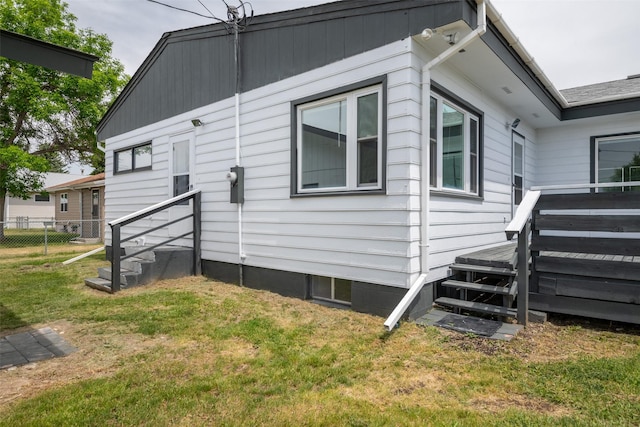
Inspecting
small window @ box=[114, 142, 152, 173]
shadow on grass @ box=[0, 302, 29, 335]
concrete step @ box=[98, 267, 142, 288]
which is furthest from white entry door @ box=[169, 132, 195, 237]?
shadow on grass @ box=[0, 302, 29, 335]

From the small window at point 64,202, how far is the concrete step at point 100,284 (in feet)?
65.2

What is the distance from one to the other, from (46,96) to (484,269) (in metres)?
17.2

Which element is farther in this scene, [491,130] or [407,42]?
[491,130]

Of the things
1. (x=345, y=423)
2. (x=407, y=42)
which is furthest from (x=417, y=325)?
(x=407, y=42)

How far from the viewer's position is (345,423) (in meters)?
2.25

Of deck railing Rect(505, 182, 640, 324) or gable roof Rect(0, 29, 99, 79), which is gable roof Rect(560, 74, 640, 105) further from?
gable roof Rect(0, 29, 99, 79)

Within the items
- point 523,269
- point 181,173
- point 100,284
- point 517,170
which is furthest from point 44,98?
point 523,269

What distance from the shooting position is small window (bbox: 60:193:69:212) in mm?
22734

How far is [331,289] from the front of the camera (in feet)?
16.4

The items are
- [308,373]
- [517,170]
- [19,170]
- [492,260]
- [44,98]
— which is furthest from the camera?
[19,170]

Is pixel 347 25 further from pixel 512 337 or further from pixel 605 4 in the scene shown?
pixel 605 4

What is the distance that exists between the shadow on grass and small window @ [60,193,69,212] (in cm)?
2109

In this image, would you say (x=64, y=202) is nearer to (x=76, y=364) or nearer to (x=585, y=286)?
(x=76, y=364)

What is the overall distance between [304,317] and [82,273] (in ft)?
17.7
